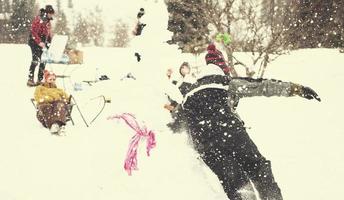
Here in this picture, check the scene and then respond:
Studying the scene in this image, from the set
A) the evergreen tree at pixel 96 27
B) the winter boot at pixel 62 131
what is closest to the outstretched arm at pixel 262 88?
the winter boot at pixel 62 131

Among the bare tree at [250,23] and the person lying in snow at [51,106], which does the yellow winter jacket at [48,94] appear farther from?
the bare tree at [250,23]

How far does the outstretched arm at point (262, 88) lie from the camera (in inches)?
150

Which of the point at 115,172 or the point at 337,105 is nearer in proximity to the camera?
the point at 115,172

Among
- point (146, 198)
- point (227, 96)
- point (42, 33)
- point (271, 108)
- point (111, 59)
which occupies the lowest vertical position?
point (146, 198)

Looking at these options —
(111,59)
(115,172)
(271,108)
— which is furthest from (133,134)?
(111,59)

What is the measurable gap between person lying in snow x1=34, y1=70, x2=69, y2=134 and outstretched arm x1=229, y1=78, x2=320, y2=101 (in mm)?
3204

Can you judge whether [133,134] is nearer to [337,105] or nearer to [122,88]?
[122,88]

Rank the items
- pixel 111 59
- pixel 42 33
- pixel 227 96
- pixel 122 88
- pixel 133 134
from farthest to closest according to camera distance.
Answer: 1. pixel 111 59
2. pixel 42 33
3. pixel 122 88
4. pixel 133 134
5. pixel 227 96

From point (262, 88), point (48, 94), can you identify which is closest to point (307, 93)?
point (262, 88)

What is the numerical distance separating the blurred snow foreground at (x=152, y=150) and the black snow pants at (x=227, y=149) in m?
0.64

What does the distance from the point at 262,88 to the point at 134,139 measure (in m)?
1.41

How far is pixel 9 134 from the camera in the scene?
620cm

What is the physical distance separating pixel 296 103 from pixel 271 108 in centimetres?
51

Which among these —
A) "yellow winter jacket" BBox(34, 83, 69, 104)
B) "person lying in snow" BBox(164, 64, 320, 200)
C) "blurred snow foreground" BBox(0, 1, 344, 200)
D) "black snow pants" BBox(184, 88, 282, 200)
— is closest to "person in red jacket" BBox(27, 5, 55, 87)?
"blurred snow foreground" BBox(0, 1, 344, 200)
